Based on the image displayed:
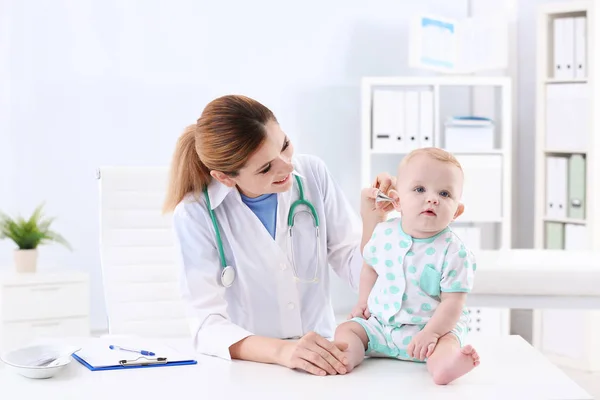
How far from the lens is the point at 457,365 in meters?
1.40

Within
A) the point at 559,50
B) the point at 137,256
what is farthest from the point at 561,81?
the point at 137,256

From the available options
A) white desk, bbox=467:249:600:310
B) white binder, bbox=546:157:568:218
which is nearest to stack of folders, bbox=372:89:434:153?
white binder, bbox=546:157:568:218

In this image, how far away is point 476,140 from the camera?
14.3 ft

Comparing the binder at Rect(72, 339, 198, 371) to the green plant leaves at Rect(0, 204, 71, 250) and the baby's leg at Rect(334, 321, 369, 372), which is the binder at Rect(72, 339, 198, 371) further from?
A: the green plant leaves at Rect(0, 204, 71, 250)

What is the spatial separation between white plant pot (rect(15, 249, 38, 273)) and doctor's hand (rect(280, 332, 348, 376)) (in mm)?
2625

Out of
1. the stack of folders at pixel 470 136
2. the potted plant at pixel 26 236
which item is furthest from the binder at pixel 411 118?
the potted plant at pixel 26 236

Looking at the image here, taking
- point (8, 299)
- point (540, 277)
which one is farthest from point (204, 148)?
point (8, 299)

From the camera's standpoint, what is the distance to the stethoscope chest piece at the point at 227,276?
1787 mm

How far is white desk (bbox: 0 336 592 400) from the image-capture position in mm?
1368

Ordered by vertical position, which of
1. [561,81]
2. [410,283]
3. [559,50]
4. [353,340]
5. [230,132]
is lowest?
[353,340]

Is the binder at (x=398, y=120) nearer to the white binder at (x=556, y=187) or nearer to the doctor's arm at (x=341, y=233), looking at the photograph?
the white binder at (x=556, y=187)

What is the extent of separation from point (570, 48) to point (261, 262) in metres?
2.67

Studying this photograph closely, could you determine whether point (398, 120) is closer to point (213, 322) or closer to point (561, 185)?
point (561, 185)

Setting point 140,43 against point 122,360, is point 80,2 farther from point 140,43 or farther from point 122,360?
point 122,360
